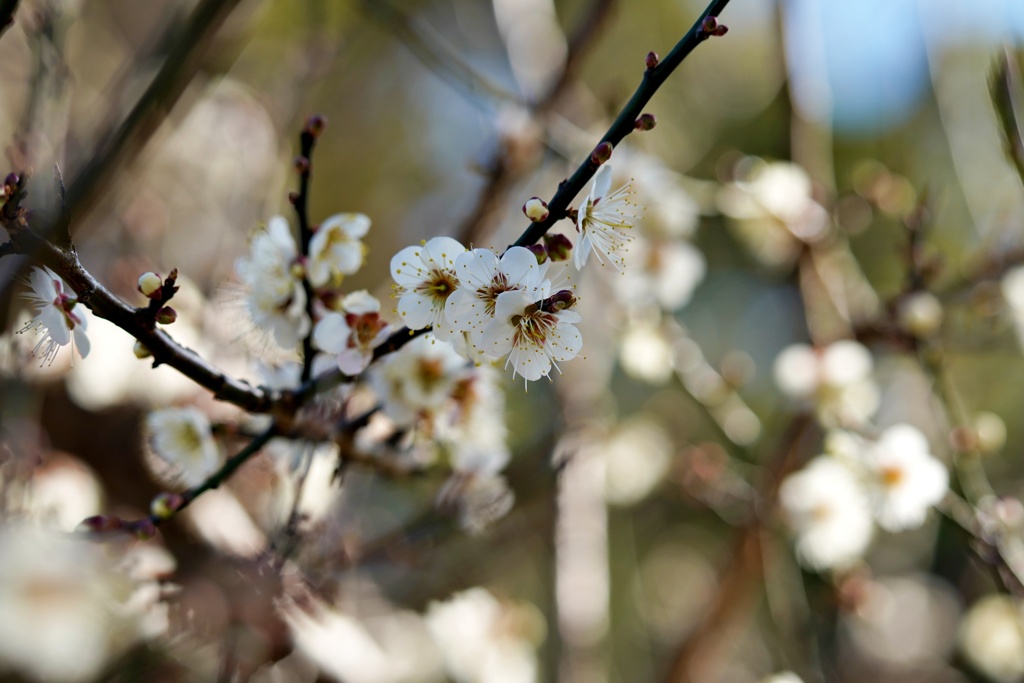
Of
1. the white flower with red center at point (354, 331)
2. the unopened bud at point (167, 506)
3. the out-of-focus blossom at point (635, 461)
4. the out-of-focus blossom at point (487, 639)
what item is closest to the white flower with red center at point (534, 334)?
the white flower with red center at point (354, 331)

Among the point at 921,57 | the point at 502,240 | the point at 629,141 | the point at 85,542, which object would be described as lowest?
the point at 85,542

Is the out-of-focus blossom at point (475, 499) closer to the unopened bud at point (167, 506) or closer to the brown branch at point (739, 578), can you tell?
the unopened bud at point (167, 506)

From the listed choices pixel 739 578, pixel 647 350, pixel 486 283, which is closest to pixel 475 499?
pixel 486 283

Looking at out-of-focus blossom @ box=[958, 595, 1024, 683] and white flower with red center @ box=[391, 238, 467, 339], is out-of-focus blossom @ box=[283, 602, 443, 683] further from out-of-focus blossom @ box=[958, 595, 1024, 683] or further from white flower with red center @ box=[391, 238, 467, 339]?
out-of-focus blossom @ box=[958, 595, 1024, 683]

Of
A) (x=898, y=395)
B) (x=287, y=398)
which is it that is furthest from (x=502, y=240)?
(x=898, y=395)

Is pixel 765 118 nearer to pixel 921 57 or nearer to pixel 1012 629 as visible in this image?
pixel 921 57

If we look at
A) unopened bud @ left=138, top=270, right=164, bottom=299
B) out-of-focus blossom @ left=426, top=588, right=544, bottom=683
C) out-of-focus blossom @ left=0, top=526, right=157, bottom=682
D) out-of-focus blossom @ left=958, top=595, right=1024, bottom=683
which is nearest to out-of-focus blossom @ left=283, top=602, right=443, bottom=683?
out-of-focus blossom @ left=426, top=588, right=544, bottom=683
